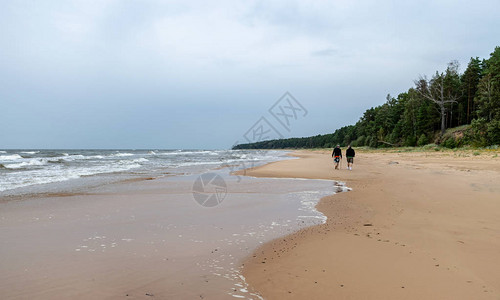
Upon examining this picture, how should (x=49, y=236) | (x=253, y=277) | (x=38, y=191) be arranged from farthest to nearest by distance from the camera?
(x=38, y=191)
(x=49, y=236)
(x=253, y=277)

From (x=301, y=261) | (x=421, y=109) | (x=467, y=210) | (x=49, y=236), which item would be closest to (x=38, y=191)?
(x=49, y=236)

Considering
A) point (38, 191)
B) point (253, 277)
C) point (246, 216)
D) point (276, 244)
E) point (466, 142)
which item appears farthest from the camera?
point (466, 142)

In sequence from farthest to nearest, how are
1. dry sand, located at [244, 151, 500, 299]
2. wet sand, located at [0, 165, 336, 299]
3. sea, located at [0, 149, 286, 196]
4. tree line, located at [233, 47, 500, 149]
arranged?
tree line, located at [233, 47, 500, 149]
sea, located at [0, 149, 286, 196]
wet sand, located at [0, 165, 336, 299]
dry sand, located at [244, 151, 500, 299]

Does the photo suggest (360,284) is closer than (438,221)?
Yes

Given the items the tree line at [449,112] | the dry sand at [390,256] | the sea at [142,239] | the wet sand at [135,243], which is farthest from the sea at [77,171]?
the tree line at [449,112]

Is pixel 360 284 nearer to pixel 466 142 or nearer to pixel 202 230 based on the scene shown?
pixel 202 230

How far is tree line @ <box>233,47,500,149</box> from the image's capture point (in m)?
36.0

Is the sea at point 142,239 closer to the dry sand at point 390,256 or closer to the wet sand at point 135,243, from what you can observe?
the wet sand at point 135,243

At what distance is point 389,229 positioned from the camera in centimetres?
507

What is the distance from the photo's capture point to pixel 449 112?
2104 inches

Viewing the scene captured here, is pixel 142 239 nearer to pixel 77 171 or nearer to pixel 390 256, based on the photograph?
pixel 390 256

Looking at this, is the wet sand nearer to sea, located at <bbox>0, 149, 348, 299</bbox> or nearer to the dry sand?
sea, located at <bbox>0, 149, 348, 299</bbox>

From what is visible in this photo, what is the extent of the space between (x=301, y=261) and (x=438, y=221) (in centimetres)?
334

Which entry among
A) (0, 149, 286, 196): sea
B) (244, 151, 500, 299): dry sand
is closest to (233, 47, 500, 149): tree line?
(0, 149, 286, 196): sea
